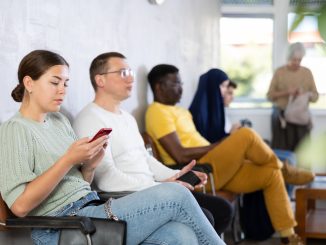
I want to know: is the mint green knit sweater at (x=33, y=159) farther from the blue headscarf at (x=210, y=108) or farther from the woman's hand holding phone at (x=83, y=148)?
the blue headscarf at (x=210, y=108)

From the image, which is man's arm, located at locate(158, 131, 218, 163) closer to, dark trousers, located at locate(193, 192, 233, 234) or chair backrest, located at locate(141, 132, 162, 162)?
chair backrest, located at locate(141, 132, 162, 162)

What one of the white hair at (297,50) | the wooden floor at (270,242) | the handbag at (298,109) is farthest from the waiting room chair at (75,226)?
the handbag at (298,109)

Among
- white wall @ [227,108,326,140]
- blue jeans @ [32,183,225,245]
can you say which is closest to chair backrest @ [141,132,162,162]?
blue jeans @ [32,183,225,245]

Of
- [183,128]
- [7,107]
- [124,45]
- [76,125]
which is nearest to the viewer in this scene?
[7,107]

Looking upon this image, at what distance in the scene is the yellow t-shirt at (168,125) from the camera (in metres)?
3.75

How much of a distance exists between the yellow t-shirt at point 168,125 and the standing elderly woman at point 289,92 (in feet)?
8.94

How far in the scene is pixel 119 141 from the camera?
9.12ft

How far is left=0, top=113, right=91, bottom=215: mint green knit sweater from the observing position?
1826 mm

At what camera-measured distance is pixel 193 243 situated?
6.57 ft

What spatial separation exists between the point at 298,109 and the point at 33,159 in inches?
206

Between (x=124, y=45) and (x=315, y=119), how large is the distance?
4437 millimetres

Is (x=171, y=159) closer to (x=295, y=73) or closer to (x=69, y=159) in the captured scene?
(x=69, y=159)

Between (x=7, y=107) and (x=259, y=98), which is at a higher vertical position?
(x=7, y=107)

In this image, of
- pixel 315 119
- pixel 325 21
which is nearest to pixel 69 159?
pixel 325 21
